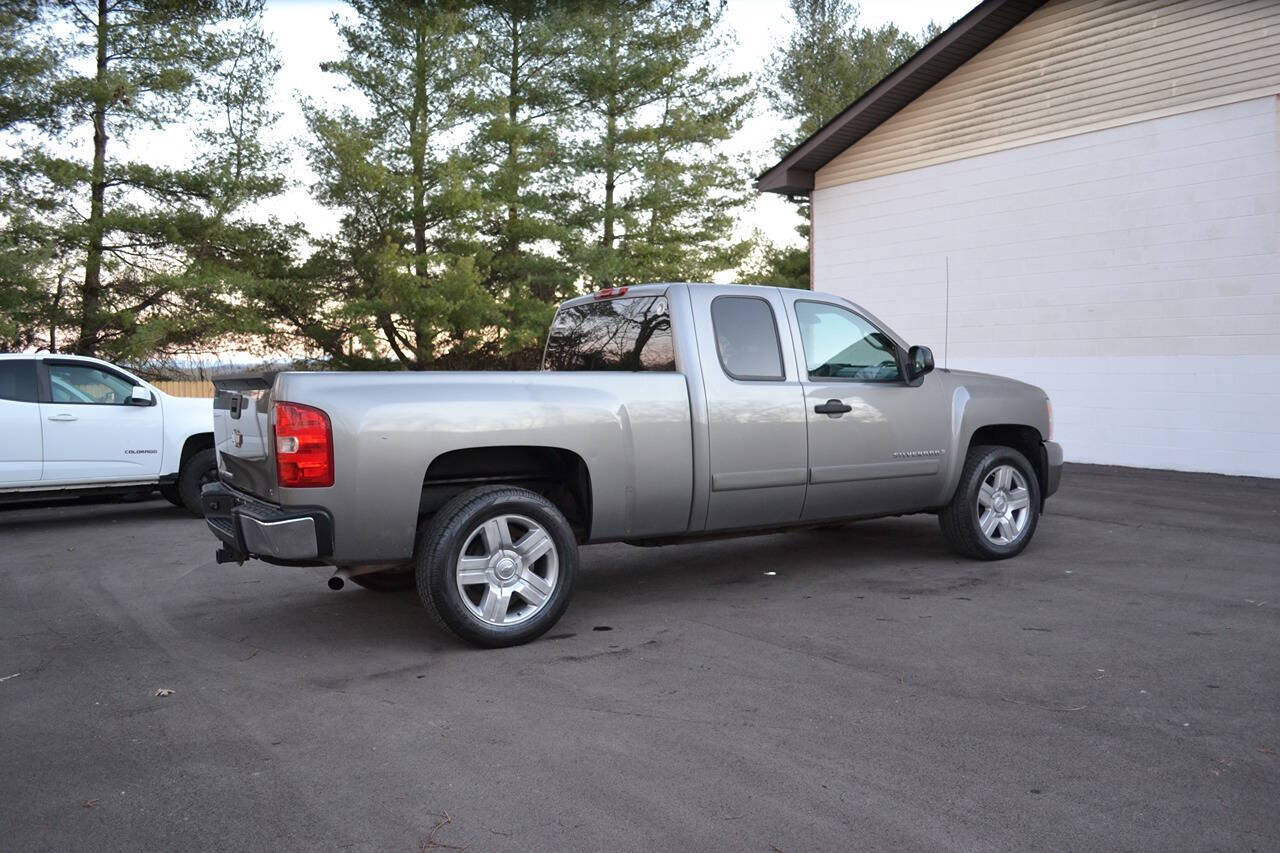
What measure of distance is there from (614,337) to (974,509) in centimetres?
288

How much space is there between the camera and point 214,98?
20.4m

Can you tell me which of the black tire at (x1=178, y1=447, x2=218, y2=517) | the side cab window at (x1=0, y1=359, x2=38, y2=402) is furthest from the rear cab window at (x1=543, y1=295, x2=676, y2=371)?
the side cab window at (x1=0, y1=359, x2=38, y2=402)

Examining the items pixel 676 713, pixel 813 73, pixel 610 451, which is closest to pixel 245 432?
pixel 610 451

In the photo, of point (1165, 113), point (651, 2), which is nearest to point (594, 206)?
point (651, 2)

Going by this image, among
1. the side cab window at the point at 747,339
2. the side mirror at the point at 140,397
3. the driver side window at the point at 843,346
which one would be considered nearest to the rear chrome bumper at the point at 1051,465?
the driver side window at the point at 843,346

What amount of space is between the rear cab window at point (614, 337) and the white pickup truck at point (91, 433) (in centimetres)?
541

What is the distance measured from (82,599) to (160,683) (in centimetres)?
246

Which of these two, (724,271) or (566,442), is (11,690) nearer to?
(566,442)

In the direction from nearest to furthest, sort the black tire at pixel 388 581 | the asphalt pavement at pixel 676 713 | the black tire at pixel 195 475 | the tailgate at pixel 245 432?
the asphalt pavement at pixel 676 713 → the tailgate at pixel 245 432 → the black tire at pixel 388 581 → the black tire at pixel 195 475

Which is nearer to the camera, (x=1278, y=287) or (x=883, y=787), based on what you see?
(x=883, y=787)

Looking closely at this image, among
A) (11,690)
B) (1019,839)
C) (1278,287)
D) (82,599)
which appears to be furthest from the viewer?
(1278,287)

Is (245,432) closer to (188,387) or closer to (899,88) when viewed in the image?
(899,88)

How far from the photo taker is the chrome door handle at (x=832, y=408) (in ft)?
21.6

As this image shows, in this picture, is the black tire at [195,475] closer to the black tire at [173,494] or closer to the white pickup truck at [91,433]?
the white pickup truck at [91,433]
